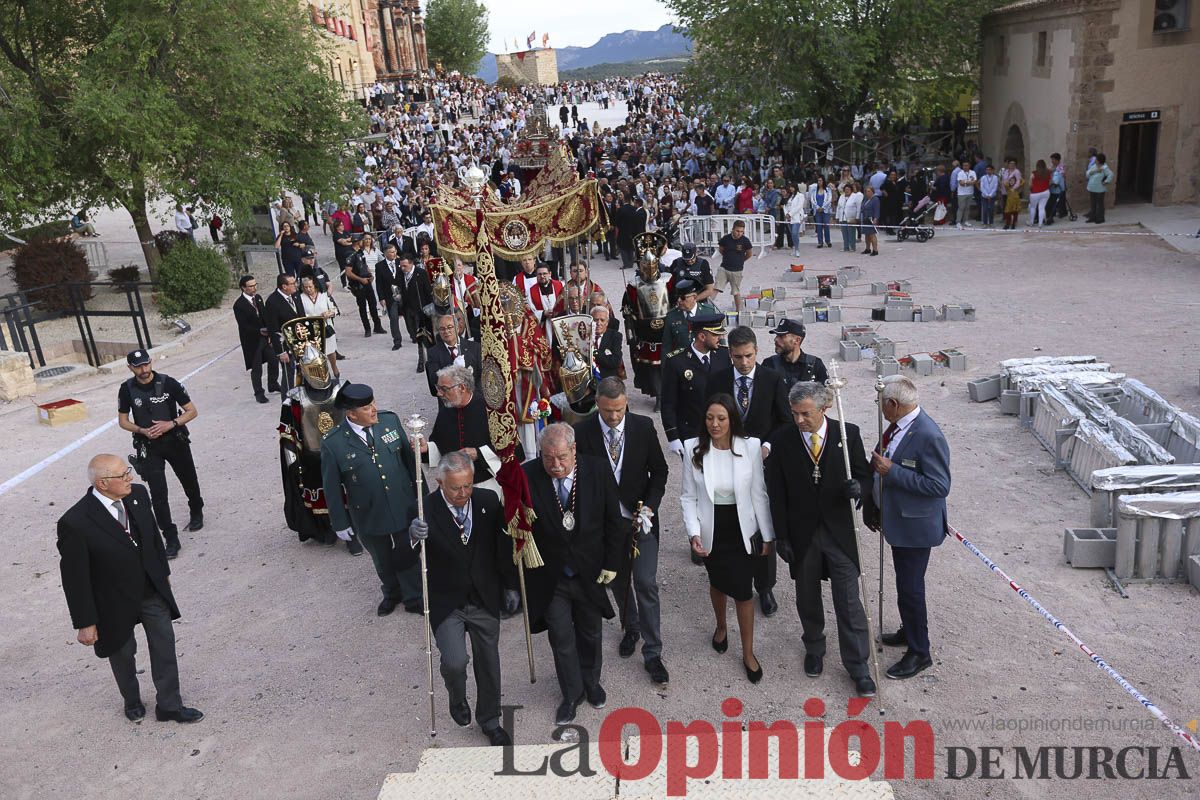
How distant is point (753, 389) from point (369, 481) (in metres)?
2.78

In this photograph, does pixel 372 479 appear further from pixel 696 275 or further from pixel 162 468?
pixel 696 275

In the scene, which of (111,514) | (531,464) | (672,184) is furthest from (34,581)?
(672,184)

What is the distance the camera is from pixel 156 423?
850 cm

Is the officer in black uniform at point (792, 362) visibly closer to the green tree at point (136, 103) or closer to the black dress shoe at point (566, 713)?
the black dress shoe at point (566, 713)

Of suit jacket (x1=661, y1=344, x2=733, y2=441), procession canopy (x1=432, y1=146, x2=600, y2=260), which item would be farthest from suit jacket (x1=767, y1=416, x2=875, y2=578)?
procession canopy (x1=432, y1=146, x2=600, y2=260)

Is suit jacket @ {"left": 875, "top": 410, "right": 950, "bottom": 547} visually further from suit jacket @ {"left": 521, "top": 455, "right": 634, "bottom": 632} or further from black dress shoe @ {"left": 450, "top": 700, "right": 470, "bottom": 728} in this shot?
black dress shoe @ {"left": 450, "top": 700, "right": 470, "bottom": 728}

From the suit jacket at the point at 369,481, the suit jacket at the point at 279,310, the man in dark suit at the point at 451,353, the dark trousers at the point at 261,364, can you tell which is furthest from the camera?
the dark trousers at the point at 261,364

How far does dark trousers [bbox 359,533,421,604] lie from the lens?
7055 millimetres

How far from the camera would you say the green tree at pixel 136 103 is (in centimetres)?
1758

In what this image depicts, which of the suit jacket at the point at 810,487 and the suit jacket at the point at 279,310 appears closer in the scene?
the suit jacket at the point at 810,487

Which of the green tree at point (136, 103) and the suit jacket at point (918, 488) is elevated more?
the green tree at point (136, 103)

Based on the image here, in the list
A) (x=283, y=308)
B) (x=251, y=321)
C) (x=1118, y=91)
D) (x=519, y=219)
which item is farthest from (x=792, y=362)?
Answer: (x=1118, y=91)

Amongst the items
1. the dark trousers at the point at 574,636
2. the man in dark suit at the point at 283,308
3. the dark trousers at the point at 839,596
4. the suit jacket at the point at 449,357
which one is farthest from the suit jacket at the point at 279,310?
the dark trousers at the point at 839,596

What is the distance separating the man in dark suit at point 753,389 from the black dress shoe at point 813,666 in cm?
79
